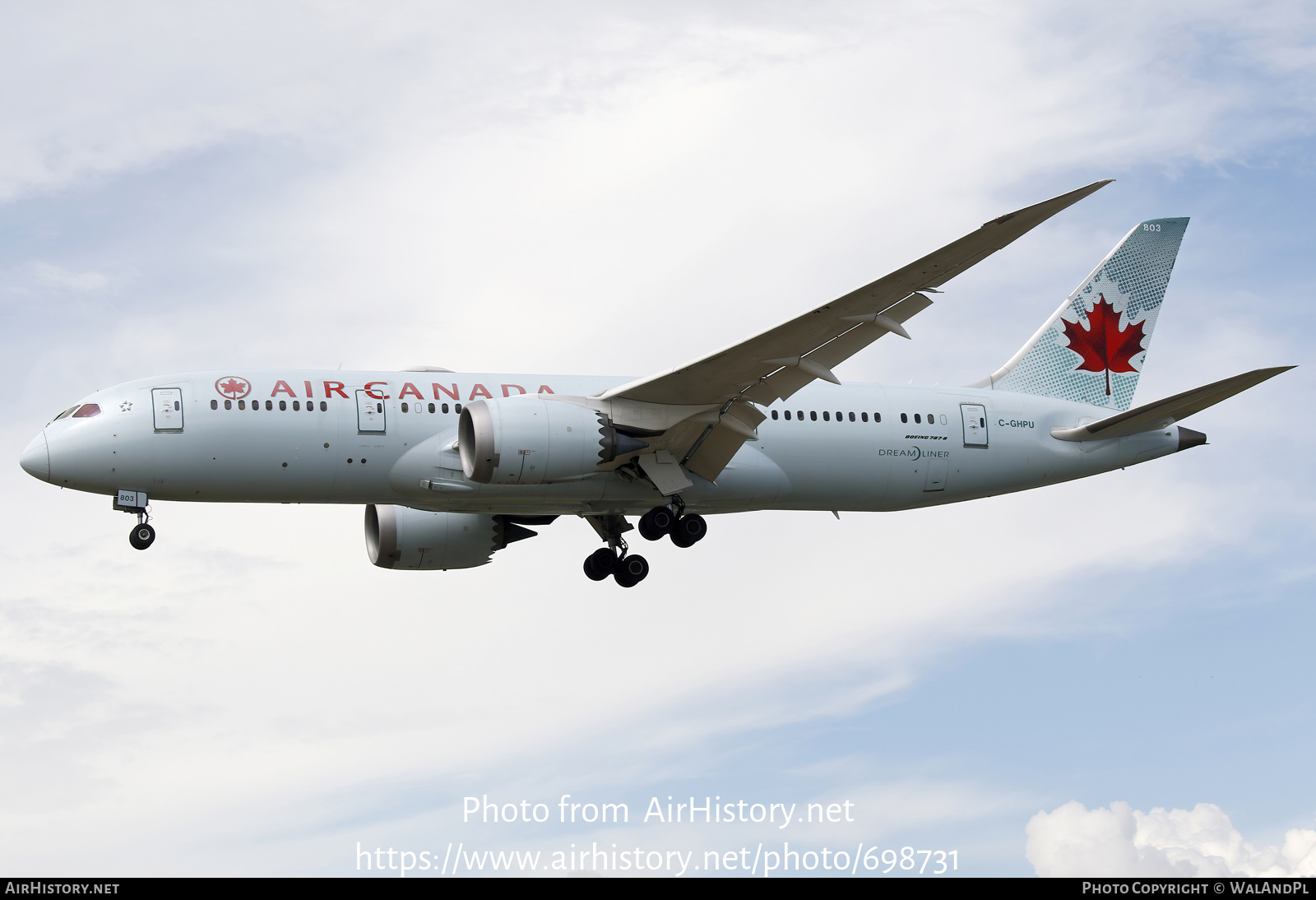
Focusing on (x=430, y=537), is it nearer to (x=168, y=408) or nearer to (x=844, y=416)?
A: (x=168, y=408)

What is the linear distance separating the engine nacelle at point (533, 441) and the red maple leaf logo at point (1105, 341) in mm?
12930

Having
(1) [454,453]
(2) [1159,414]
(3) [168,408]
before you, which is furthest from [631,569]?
(2) [1159,414]

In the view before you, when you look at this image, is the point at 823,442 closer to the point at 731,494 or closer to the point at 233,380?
the point at 731,494

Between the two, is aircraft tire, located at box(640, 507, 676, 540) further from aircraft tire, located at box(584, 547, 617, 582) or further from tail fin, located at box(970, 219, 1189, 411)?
tail fin, located at box(970, 219, 1189, 411)

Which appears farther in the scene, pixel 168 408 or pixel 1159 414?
pixel 1159 414

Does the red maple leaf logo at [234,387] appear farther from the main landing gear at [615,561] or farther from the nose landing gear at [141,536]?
the main landing gear at [615,561]

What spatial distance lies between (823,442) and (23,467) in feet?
51.7

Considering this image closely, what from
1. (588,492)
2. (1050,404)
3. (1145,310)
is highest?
(1145,310)

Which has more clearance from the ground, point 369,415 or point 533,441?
point 369,415

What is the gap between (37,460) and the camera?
27641 millimetres

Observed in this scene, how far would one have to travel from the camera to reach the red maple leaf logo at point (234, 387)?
2797cm

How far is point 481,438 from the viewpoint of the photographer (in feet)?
88.5

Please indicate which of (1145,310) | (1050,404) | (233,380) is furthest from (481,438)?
(1145,310)

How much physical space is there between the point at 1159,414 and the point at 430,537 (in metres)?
16.5
